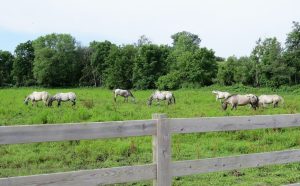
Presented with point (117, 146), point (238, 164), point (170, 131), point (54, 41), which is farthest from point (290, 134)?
point (54, 41)

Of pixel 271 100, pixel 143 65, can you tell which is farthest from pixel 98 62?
pixel 271 100

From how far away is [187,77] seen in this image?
6650cm

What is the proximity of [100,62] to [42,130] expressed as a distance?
261 ft

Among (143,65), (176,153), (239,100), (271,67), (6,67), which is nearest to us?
(176,153)

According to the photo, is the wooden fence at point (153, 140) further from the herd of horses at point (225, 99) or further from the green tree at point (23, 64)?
the green tree at point (23, 64)

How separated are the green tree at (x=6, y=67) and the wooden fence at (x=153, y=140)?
89.3 meters

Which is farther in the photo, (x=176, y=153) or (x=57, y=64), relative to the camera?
(x=57, y=64)

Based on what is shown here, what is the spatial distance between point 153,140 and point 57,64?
261ft

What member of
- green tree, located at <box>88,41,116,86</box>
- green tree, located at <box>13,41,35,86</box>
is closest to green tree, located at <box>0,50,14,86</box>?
green tree, located at <box>13,41,35,86</box>

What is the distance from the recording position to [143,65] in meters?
71.9

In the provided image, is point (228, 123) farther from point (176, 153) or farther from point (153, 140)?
point (176, 153)

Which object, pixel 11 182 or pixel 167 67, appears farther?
pixel 167 67

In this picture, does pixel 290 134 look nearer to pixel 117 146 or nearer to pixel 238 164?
pixel 117 146

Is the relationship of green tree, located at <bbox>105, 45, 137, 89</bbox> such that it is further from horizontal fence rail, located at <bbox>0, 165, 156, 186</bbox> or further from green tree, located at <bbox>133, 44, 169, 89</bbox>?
horizontal fence rail, located at <bbox>0, 165, 156, 186</bbox>
